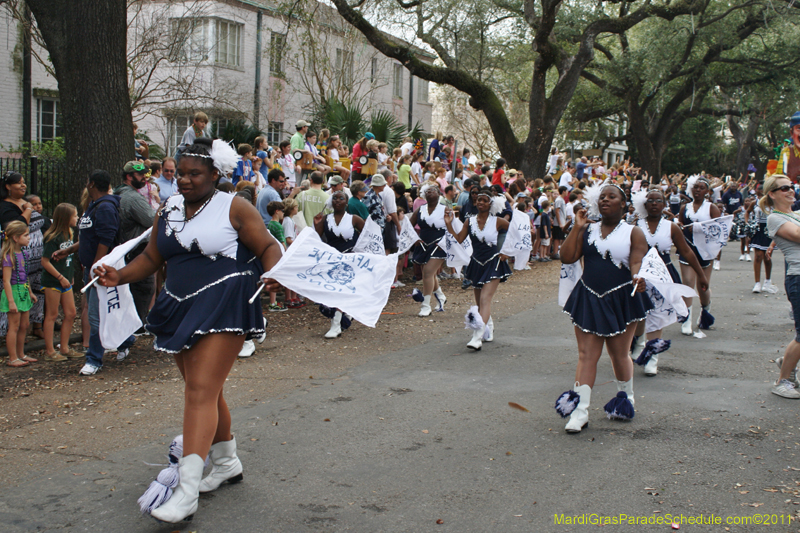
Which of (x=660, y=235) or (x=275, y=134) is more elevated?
(x=275, y=134)

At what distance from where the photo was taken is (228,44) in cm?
2533

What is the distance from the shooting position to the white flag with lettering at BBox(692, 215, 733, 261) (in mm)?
9250

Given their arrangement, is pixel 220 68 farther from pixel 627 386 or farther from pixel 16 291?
pixel 627 386

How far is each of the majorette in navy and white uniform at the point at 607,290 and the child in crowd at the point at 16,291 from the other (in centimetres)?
534

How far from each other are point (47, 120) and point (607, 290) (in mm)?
19039

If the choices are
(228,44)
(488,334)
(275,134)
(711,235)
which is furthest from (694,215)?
(275,134)

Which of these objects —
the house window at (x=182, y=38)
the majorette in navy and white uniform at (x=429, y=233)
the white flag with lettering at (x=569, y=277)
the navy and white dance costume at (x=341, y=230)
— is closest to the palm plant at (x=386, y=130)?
the house window at (x=182, y=38)

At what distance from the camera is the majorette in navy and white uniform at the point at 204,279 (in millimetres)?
3830

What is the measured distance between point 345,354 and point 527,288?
6.09 meters

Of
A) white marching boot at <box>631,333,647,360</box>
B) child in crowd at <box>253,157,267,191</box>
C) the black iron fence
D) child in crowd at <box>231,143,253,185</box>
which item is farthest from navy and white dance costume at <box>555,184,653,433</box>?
the black iron fence

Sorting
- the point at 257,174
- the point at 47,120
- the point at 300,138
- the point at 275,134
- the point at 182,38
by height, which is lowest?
the point at 257,174

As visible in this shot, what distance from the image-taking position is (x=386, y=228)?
11852 millimetres

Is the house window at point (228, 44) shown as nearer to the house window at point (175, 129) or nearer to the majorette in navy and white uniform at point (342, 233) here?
the house window at point (175, 129)

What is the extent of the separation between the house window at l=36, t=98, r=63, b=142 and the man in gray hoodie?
45.2 feet
